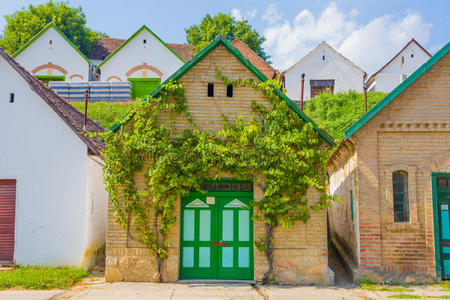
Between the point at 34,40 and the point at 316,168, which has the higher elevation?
the point at 34,40

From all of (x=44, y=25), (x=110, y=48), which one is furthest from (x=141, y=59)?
(x=44, y=25)

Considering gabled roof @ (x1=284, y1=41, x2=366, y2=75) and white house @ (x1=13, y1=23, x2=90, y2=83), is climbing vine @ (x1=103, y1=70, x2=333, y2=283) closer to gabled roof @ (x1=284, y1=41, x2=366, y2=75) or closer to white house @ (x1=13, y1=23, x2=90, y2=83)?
gabled roof @ (x1=284, y1=41, x2=366, y2=75)

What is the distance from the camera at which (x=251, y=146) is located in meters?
11.2

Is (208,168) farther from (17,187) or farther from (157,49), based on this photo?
(157,49)

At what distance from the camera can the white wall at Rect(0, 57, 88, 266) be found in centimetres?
1173

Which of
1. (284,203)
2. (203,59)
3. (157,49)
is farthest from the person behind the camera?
(157,49)

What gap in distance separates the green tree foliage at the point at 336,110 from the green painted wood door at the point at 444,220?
31.6ft

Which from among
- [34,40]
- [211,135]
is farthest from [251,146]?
[34,40]

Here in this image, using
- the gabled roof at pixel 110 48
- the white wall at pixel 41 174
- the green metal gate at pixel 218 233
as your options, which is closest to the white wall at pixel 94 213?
the white wall at pixel 41 174

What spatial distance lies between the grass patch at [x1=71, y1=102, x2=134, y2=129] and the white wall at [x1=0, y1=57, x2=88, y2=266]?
31.8ft

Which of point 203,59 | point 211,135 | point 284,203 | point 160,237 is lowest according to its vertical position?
point 160,237

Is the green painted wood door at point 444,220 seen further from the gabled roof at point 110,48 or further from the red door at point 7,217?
the gabled roof at point 110,48

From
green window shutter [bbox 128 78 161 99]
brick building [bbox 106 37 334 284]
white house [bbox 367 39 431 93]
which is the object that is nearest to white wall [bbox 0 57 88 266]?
brick building [bbox 106 37 334 284]

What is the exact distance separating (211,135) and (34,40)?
86.8 feet
